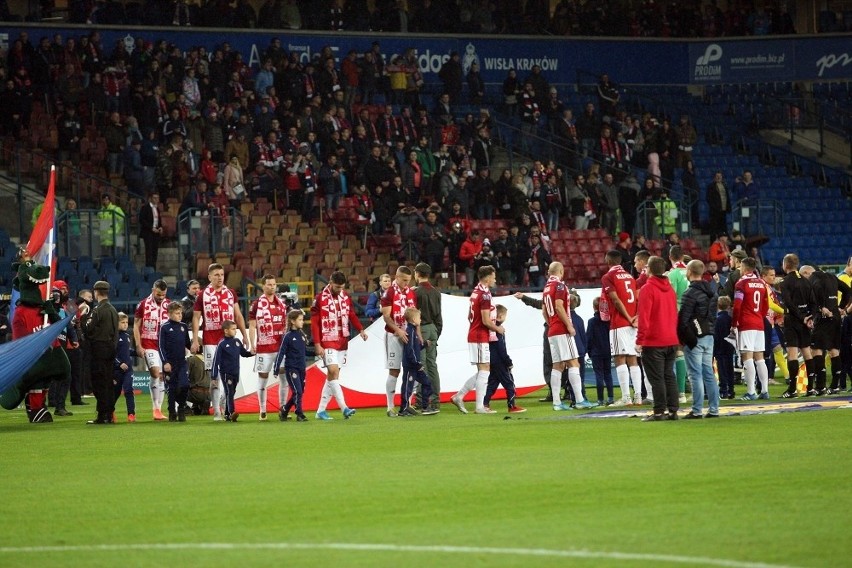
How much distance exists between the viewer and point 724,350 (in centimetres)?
2225

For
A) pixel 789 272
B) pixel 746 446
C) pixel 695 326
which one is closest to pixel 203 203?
pixel 789 272

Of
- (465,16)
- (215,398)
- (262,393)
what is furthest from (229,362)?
(465,16)

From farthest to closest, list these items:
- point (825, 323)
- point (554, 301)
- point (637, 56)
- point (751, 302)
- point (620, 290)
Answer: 1. point (637, 56)
2. point (825, 323)
3. point (751, 302)
4. point (620, 290)
5. point (554, 301)

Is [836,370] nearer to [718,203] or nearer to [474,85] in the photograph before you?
[718,203]

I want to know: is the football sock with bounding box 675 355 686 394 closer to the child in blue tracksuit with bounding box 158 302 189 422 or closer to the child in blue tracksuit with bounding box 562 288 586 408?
the child in blue tracksuit with bounding box 562 288 586 408

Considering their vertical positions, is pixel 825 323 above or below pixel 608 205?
below

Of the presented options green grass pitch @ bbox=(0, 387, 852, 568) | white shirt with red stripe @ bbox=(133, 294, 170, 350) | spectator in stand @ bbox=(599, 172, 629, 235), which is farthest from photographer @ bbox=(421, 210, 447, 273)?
green grass pitch @ bbox=(0, 387, 852, 568)

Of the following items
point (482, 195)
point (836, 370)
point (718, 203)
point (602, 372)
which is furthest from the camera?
point (718, 203)

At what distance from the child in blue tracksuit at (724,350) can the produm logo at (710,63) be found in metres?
24.1

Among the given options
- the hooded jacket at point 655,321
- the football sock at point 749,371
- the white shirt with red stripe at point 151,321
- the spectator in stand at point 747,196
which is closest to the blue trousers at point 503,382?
the hooded jacket at point 655,321

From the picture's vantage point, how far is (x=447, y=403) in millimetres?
23453

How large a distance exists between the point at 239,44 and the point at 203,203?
8.52 m

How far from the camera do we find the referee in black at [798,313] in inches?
865

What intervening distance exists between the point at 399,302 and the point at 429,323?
0.56 m
